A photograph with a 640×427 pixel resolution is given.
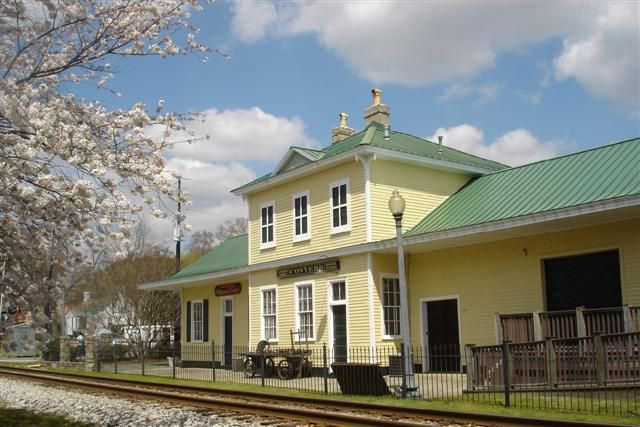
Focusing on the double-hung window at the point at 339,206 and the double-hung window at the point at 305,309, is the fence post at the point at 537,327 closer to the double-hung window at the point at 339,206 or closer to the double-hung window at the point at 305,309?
the double-hung window at the point at 339,206

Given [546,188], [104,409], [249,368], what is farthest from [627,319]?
[249,368]

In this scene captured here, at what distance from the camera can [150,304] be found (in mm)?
37219

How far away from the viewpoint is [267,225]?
83.1ft

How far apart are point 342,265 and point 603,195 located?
8549 mm

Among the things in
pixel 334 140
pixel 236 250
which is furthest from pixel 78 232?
pixel 236 250

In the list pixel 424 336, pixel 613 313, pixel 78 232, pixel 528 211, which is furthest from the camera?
pixel 424 336

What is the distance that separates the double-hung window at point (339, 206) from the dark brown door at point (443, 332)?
3709 millimetres

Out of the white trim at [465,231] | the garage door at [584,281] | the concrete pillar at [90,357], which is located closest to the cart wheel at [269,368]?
the white trim at [465,231]

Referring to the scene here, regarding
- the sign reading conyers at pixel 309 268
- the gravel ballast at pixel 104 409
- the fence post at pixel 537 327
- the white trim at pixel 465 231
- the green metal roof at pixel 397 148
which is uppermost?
the green metal roof at pixel 397 148

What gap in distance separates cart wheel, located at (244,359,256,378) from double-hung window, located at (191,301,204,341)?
774 centimetres

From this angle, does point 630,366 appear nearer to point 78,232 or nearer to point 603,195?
point 603,195

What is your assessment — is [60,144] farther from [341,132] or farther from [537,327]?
[341,132]

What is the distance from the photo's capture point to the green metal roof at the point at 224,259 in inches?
1139

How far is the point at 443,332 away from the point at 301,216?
650 centimetres
